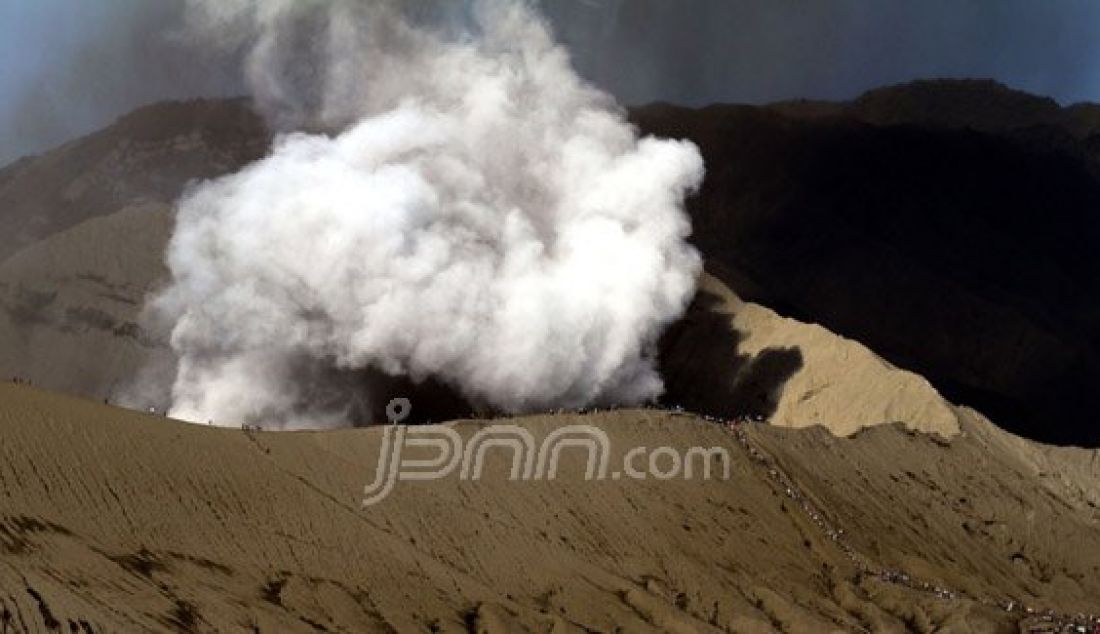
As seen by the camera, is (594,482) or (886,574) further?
(886,574)

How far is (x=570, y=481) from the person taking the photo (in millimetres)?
44469

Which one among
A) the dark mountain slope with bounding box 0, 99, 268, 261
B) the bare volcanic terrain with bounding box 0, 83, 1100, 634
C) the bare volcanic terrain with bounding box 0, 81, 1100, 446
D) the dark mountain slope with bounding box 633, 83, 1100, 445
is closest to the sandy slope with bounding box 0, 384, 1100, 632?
the bare volcanic terrain with bounding box 0, 83, 1100, 634

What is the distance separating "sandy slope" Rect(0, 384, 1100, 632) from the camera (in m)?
32.3

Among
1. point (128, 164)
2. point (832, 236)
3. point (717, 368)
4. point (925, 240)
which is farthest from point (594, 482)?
point (925, 240)

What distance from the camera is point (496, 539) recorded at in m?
40.3

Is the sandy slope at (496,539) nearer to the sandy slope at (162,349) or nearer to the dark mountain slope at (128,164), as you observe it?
the sandy slope at (162,349)

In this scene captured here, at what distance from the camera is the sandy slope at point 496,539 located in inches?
1272

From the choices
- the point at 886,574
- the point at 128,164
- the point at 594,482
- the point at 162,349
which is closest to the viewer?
the point at 594,482

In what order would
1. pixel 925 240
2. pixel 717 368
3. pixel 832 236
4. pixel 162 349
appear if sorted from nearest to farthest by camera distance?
pixel 162 349
pixel 717 368
pixel 832 236
pixel 925 240

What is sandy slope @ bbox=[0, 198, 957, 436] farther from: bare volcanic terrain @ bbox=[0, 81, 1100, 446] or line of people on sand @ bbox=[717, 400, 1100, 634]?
line of people on sand @ bbox=[717, 400, 1100, 634]

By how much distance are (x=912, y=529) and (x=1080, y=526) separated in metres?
8.84

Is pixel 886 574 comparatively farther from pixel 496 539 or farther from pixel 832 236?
pixel 832 236

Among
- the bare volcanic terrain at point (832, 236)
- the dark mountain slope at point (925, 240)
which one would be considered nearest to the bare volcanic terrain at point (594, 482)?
the bare volcanic terrain at point (832, 236)

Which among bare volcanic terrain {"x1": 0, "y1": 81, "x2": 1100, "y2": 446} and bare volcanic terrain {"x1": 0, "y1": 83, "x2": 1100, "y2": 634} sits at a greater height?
bare volcanic terrain {"x1": 0, "y1": 81, "x2": 1100, "y2": 446}
